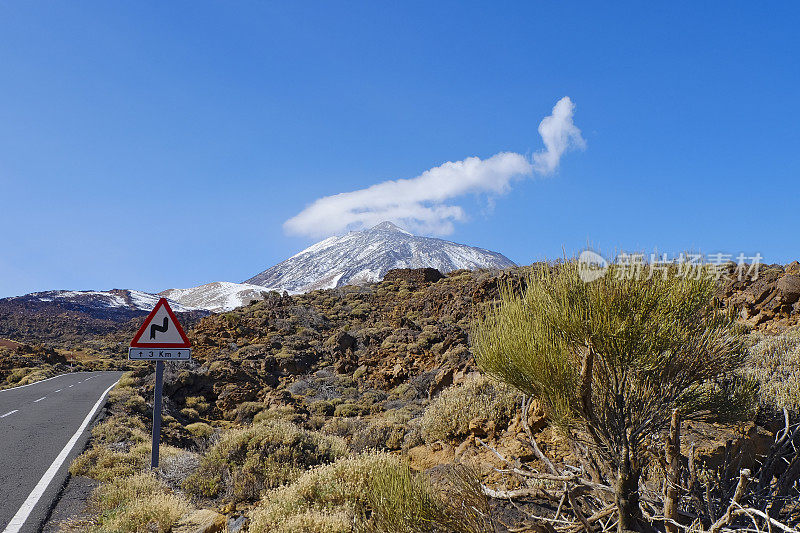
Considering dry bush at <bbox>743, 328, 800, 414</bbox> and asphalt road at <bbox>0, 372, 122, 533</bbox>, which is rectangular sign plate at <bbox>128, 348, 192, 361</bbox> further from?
dry bush at <bbox>743, 328, 800, 414</bbox>

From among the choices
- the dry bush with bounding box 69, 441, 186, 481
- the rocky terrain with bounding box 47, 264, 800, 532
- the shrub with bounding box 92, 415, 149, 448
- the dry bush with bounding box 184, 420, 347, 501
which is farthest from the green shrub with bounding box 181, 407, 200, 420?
the dry bush with bounding box 184, 420, 347, 501

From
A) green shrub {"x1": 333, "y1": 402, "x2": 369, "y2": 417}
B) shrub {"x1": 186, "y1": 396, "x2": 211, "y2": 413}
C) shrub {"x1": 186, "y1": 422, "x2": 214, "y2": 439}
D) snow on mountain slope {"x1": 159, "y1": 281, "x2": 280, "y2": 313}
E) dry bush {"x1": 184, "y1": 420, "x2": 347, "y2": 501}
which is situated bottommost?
green shrub {"x1": 333, "y1": 402, "x2": 369, "y2": 417}

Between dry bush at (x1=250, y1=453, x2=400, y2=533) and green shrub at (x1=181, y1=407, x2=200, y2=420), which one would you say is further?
green shrub at (x1=181, y1=407, x2=200, y2=420)

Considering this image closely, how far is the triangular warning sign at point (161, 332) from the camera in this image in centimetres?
627

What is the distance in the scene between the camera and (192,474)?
6.51 meters

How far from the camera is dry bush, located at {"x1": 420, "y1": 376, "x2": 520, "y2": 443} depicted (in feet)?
24.7

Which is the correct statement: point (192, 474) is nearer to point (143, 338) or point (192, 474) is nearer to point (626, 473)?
point (143, 338)

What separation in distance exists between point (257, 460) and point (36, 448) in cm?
473

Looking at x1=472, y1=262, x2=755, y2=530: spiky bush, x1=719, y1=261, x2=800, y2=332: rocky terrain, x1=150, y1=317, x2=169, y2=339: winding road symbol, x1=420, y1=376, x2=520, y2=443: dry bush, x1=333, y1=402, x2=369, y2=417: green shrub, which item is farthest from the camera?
x1=333, y1=402, x2=369, y2=417: green shrub

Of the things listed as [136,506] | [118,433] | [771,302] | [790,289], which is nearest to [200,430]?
[118,433]

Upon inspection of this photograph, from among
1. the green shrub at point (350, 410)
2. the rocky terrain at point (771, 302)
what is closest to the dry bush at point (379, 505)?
the green shrub at point (350, 410)

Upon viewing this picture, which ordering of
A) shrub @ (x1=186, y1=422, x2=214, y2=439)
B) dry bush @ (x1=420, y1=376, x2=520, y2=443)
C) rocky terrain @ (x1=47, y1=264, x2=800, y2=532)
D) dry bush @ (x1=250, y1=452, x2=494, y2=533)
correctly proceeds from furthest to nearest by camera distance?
shrub @ (x1=186, y1=422, x2=214, y2=439), dry bush @ (x1=420, y1=376, x2=520, y2=443), rocky terrain @ (x1=47, y1=264, x2=800, y2=532), dry bush @ (x1=250, y1=452, x2=494, y2=533)

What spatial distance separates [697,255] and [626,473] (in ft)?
6.59

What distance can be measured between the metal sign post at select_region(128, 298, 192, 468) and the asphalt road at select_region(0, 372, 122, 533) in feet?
4.41
